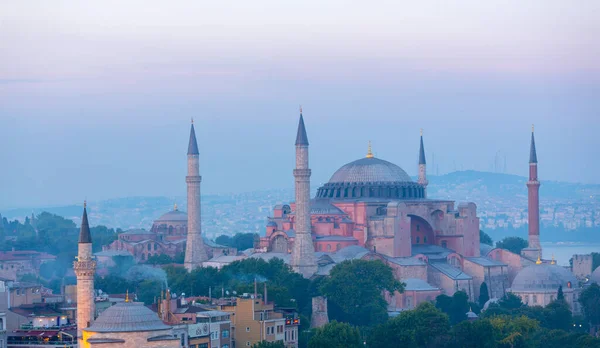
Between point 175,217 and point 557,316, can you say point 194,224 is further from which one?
point 175,217

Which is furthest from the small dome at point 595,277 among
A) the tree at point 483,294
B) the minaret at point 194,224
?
the minaret at point 194,224

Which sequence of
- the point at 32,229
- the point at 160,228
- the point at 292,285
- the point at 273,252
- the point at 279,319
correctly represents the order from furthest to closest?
the point at 32,229
the point at 160,228
the point at 273,252
the point at 292,285
the point at 279,319

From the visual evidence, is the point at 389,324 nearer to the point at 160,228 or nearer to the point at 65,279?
the point at 65,279

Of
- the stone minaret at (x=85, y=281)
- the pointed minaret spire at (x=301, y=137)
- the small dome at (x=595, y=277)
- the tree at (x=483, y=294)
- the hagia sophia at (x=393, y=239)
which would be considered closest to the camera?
the stone minaret at (x=85, y=281)

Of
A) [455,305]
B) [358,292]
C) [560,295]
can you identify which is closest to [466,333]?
[358,292]

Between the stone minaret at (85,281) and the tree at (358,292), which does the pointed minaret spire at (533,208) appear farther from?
the stone minaret at (85,281)

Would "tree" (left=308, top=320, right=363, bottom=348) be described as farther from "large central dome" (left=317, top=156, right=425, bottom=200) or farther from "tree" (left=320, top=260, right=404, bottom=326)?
"large central dome" (left=317, top=156, right=425, bottom=200)

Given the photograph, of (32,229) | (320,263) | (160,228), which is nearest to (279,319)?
(320,263)
